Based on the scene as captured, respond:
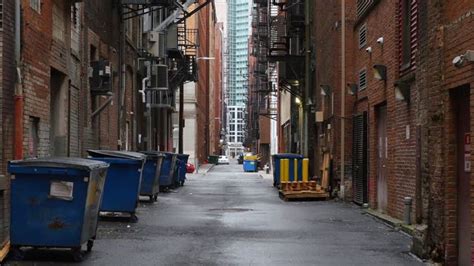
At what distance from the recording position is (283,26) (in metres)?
35.2

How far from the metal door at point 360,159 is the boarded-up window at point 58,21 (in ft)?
26.0

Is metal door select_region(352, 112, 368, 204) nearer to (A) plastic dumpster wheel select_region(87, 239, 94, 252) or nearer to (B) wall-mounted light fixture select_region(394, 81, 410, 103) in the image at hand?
Result: (B) wall-mounted light fixture select_region(394, 81, 410, 103)

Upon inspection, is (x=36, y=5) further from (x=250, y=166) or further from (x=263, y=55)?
(x=250, y=166)

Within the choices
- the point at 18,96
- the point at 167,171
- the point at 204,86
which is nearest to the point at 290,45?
the point at 167,171

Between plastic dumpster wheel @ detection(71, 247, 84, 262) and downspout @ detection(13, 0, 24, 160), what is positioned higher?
downspout @ detection(13, 0, 24, 160)

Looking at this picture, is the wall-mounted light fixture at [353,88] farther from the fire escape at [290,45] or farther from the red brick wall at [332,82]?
the fire escape at [290,45]

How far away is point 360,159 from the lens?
18.9 meters

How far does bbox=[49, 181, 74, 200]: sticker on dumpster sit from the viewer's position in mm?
9141

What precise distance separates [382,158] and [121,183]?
19.7ft

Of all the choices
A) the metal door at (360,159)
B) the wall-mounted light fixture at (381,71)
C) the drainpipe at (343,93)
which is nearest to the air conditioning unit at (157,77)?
the drainpipe at (343,93)

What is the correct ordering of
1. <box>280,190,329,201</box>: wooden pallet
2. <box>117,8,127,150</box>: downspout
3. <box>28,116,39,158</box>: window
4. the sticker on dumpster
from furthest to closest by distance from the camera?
1. <box>117,8,127,150</box>: downspout
2. <box>280,190,329,201</box>: wooden pallet
3. <box>28,116,39,158</box>: window
4. the sticker on dumpster

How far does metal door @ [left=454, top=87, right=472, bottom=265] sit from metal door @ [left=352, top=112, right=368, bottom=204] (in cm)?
909

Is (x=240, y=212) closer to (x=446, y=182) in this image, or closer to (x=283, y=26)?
(x=446, y=182)

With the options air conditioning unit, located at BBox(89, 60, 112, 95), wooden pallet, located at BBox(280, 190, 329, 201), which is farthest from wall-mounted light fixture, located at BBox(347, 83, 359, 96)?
air conditioning unit, located at BBox(89, 60, 112, 95)
